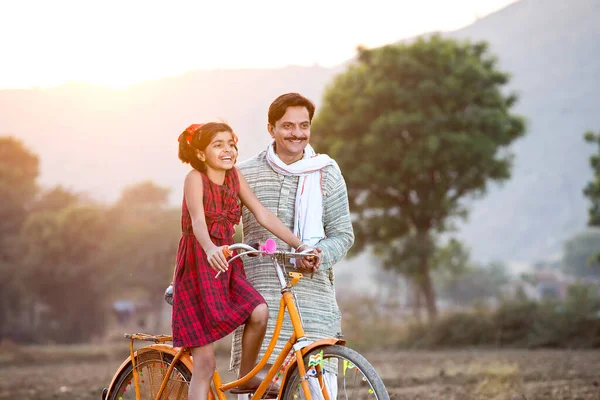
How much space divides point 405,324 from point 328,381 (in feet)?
62.6

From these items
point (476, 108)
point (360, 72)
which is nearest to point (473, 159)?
point (476, 108)

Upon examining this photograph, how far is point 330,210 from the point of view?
5.11 metres

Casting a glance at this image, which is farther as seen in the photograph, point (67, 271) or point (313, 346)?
point (67, 271)

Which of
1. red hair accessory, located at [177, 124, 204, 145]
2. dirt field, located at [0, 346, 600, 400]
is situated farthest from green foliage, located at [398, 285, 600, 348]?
red hair accessory, located at [177, 124, 204, 145]

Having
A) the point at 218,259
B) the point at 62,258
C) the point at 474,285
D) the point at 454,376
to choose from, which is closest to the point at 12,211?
the point at 62,258

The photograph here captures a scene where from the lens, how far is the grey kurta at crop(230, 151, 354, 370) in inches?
194

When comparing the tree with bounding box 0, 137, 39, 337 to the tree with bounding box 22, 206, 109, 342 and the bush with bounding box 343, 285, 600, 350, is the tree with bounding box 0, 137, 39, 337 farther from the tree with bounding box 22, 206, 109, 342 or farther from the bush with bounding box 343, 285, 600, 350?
the bush with bounding box 343, 285, 600, 350

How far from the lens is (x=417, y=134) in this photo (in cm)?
2400

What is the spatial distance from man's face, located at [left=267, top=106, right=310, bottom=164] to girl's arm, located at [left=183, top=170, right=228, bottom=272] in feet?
2.28

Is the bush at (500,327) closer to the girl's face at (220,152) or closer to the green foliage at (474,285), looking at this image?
the girl's face at (220,152)

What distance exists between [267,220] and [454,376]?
323 inches

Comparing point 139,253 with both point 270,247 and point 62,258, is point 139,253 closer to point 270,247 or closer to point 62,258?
point 62,258

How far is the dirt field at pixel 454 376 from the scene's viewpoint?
9727 millimetres

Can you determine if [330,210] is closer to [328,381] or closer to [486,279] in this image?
[328,381]
